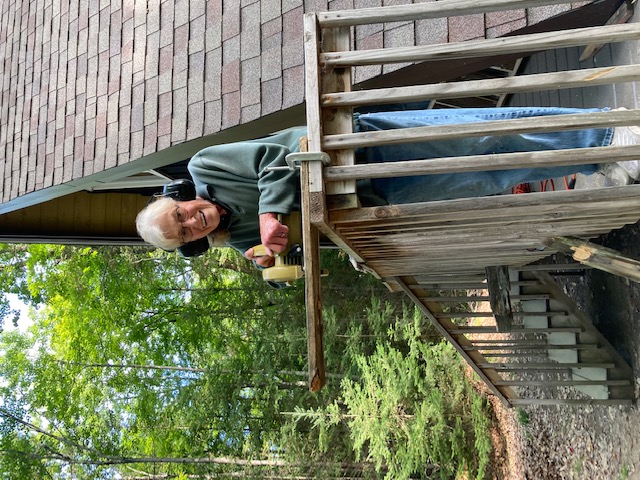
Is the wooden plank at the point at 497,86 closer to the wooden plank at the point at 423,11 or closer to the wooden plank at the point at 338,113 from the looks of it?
the wooden plank at the point at 338,113

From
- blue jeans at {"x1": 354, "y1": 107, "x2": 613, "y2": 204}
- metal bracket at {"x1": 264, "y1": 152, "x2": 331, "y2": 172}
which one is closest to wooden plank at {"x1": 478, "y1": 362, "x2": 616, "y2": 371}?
blue jeans at {"x1": 354, "y1": 107, "x2": 613, "y2": 204}

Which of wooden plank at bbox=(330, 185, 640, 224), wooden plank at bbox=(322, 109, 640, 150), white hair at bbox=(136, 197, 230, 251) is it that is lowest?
wooden plank at bbox=(330, 185, 640, 224)

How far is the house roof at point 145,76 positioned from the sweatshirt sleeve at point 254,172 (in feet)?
4.30

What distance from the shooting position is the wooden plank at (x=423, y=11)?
250 cm

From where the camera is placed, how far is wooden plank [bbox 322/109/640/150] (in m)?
2.37

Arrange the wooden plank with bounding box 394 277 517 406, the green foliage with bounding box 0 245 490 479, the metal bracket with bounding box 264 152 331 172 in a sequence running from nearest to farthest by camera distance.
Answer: the metal bracket with bounding box 264 152 331 172
the wooden plank with bounding box 394 277 517 406
the green foliage with bounding box 0 245 490 479

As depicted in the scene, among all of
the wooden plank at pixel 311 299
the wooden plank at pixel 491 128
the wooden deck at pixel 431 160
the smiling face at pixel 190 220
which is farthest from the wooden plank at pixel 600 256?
the smiling face at pixel 190 220

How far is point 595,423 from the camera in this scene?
695 cm

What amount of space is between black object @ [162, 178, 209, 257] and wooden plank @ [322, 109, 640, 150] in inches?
42.4

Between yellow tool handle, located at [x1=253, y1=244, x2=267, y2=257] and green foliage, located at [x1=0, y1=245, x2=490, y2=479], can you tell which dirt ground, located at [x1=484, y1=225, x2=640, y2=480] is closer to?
yellow tool handle, located at [x1=253, y1=244, x2=267, y2=257]

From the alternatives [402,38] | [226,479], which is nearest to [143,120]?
[402,38]

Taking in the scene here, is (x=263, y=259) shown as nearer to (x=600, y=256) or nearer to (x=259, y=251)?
(x=259, y=251)

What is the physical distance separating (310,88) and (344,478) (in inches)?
479

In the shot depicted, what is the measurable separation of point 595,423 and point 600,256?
168 inches
